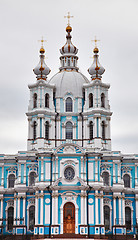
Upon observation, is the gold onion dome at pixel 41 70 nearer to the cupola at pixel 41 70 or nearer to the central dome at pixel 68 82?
the cupola at pixel 41 70

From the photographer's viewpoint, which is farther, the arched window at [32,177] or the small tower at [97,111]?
the small tower at [97,111]

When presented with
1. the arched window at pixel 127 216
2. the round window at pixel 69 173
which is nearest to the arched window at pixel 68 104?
the round window at pixel 69 173

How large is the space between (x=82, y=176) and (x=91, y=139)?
25.6ft

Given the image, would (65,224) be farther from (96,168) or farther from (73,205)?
(96,168)

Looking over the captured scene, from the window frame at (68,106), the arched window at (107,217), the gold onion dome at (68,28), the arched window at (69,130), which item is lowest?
the arched window at (107,217)

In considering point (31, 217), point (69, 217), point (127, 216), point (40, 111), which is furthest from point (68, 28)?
point (69, 217)

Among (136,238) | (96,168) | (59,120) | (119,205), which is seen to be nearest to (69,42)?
(59,120)

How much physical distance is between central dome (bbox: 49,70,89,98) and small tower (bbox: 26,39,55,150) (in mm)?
1451

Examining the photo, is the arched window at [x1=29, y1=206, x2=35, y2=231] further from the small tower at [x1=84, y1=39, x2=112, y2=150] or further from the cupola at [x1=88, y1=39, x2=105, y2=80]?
the cupola at [x1=88, y1=39, x2=105, y2=80]

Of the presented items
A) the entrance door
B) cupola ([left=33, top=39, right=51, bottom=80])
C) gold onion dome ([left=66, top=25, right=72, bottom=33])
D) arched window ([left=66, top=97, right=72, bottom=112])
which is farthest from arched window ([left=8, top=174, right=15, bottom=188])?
gold onion dome ([left=66, top=25, right=72, bottom=33])

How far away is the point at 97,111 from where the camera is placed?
198 feet

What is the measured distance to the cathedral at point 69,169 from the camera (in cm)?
5256

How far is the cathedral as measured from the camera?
5256 cm

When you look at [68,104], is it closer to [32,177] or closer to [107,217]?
[32,177]
